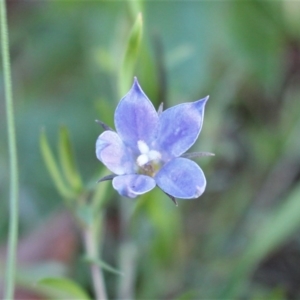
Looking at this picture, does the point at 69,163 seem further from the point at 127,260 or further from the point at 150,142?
the point at 127,260

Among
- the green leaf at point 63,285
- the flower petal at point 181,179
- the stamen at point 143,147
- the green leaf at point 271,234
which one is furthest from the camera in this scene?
the green leaf at point 271,234

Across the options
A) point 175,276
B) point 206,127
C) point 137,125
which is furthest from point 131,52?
point 175,276

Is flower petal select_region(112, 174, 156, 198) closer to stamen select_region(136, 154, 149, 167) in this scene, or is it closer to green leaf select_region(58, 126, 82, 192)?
stamen select_region(136, 154, 149, 167)

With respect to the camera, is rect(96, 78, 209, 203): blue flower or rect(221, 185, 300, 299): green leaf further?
rect(221, 185, 300, 299): green leaf

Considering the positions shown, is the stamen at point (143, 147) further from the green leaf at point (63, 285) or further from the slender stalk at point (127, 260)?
the slender stalk at point (127, 260)

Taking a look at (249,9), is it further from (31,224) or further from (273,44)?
(31,224)

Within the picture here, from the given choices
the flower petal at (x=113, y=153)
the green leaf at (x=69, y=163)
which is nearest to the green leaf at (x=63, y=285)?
the green leaf at (x=69, y=163)

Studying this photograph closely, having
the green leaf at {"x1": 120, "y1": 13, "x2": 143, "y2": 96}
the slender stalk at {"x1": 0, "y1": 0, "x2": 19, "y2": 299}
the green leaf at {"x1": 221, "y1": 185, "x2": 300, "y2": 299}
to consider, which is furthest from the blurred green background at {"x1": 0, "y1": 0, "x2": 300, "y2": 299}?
the slender stalk at {"x1": 0, "y1": 0, "x2": 19, "y2": 299}

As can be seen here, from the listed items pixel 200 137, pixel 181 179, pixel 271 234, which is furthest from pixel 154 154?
pixel 200 137
